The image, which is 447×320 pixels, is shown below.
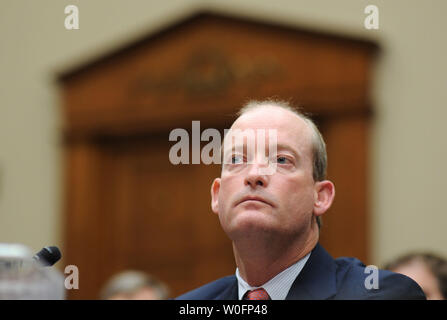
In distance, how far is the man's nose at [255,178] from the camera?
157cm

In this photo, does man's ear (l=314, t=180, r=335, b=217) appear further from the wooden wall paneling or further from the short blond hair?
the wooden wall paneling

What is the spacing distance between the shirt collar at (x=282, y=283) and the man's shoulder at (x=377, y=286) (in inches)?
3.8

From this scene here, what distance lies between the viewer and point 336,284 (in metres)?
1.66

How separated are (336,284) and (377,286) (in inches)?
4.1

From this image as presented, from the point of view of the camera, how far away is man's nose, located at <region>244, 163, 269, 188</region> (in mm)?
1571

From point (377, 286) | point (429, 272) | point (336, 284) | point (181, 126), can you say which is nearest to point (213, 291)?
point (336, 284)

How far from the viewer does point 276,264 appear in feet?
5.47

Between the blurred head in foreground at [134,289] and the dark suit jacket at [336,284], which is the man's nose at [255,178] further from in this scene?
the blurred head in foreground at [134,289]

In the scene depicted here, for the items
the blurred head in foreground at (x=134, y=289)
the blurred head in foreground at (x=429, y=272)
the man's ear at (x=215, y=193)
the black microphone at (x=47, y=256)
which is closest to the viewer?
the black microphone at (x=47, y=256)

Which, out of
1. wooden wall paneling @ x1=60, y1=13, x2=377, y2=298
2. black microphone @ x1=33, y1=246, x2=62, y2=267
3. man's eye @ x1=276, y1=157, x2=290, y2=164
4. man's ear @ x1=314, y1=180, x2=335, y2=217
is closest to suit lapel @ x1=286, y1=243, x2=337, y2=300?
man's ear @ x1=314, y1=180, x2=335, y2=217

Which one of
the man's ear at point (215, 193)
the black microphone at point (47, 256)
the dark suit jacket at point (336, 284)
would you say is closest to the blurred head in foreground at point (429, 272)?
the dark suit jacket at point (336, 284)

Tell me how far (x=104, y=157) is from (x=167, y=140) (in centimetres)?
56

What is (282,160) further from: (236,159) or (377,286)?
(377,286)
